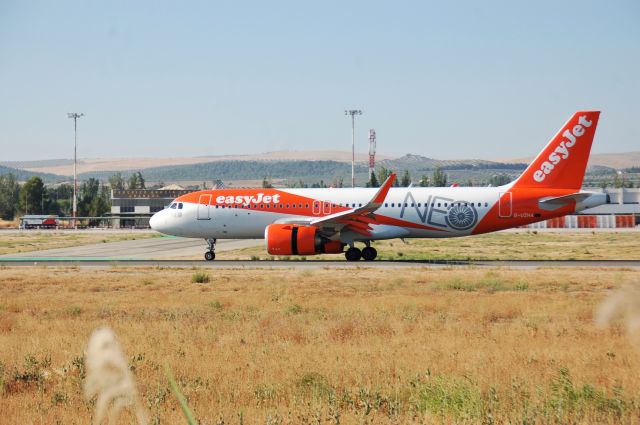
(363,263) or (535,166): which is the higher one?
(535,166)

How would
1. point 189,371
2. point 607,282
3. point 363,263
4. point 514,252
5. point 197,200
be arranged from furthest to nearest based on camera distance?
point 514,252
point 197,200
point 363,263
point 607,282
point 189,371

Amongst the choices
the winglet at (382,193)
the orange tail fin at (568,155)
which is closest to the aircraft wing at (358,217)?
the winglet at (382,193)

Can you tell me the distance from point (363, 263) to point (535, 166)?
929 cm

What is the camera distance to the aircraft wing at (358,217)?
113ft

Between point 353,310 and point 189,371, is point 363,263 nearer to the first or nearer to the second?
point 353,310

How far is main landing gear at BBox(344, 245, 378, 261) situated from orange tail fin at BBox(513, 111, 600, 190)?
28.2 ft

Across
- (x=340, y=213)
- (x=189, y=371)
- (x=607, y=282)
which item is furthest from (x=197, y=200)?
(x=189, y=371)

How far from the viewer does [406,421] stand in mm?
8414

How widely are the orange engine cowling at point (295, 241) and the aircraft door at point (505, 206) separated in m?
7.95

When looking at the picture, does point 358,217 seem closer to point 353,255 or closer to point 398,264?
point 353,255

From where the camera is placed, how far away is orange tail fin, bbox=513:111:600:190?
34781mm

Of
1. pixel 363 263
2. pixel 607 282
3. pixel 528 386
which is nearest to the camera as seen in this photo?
pixel 528 386

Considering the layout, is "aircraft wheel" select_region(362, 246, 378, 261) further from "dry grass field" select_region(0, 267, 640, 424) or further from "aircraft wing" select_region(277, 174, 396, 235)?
"dry grass field" select_region(0, 267, 640, 424)

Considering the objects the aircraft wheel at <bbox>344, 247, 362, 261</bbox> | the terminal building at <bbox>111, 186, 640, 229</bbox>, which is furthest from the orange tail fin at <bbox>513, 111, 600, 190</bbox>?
the terminal building at <bbox>111, 186, 640, 229</bbox>
